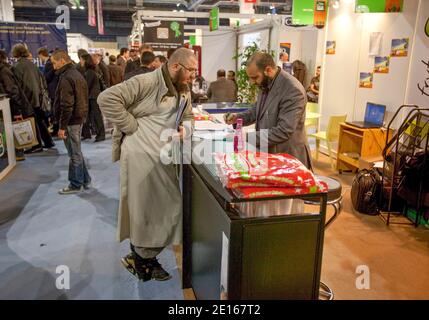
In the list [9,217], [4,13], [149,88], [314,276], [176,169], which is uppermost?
[4,13]

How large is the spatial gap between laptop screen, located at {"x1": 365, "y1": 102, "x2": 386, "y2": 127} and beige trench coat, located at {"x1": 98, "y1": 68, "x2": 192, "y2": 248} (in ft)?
11.2

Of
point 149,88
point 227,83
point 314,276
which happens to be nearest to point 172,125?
point 149,88

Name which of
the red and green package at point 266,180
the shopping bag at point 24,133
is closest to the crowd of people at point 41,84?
the shopping bag at point 24,133

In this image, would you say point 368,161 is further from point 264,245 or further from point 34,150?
point 34,150

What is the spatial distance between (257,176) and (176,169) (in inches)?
43.0

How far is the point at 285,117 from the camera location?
271cm

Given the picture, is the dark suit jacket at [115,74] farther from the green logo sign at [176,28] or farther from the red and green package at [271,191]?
the red and green package at [271,191]

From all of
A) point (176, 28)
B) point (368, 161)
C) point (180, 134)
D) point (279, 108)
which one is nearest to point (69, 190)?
point (180, 134)

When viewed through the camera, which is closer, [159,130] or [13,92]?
[159,130]

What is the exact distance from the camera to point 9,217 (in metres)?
4.00

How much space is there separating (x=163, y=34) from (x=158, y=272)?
5.68 m

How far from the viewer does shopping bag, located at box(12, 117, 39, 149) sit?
230 inches

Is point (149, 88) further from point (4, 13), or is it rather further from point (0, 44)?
point (4, 13)

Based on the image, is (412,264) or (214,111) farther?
(214,111)
